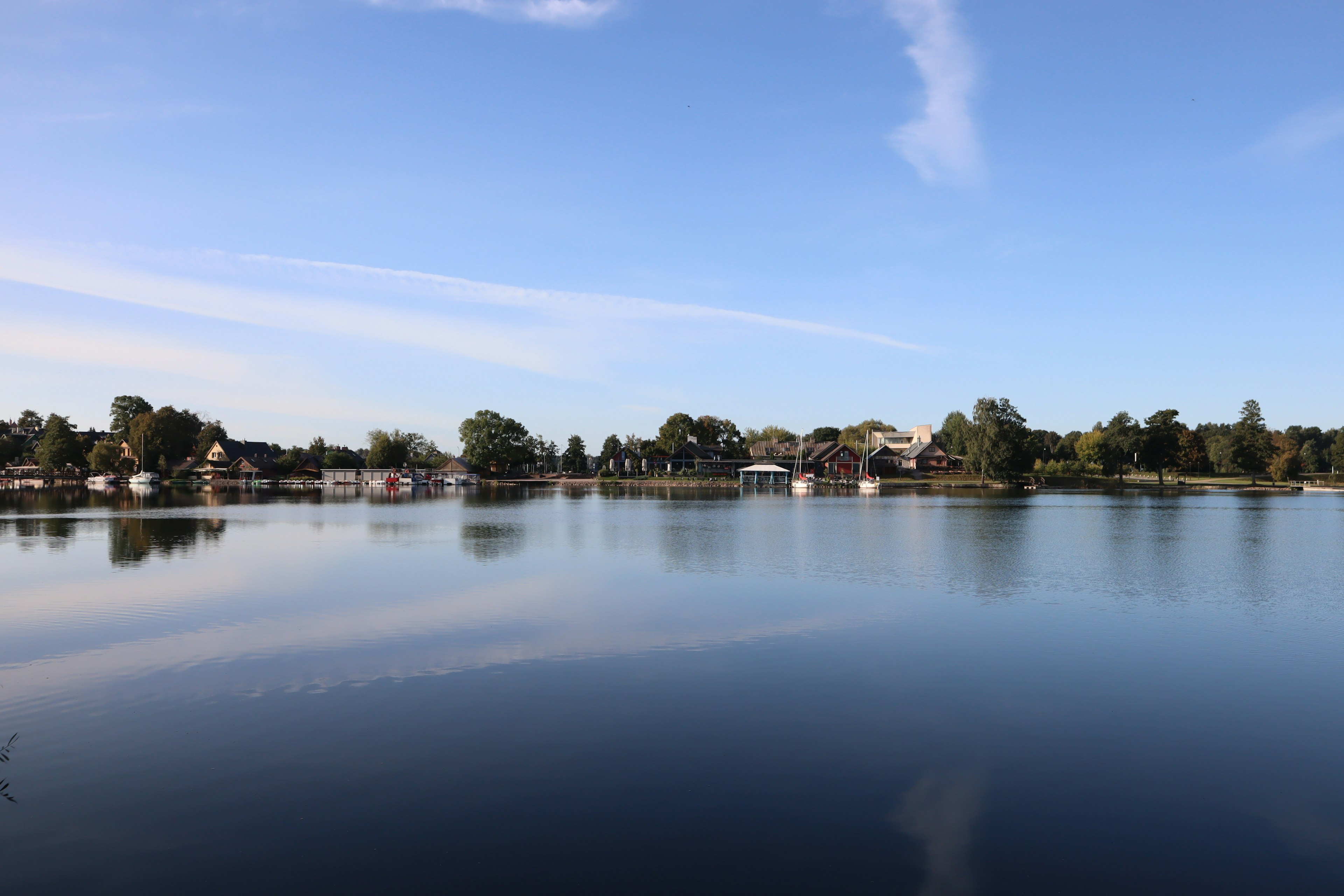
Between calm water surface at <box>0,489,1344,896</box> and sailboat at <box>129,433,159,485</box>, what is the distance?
10571 centimetres

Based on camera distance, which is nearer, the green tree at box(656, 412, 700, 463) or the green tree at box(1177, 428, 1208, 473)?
the green tree at box(1177, 428, 1208, 473)

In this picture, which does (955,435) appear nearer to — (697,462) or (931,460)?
(931,460)

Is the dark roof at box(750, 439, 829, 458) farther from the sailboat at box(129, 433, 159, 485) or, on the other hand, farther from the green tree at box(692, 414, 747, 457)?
the sailboat at box(129, 433, 159, 485)

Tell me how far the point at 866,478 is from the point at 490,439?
216 feet

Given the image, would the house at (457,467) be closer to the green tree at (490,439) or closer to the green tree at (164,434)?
the green tree at (490,439)

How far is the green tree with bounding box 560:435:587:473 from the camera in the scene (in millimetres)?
167875

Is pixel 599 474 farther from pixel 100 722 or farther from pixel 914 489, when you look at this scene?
pixel 100 722

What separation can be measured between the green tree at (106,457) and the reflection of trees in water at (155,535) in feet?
327

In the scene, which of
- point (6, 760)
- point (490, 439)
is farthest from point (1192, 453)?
point (6, 760)

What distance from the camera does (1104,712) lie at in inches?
473

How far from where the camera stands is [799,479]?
A: 5002 inches

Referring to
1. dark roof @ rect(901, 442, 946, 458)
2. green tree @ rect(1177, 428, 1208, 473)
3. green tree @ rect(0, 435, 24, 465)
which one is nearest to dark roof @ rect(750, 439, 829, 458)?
dark roof @ rect(901, 442, 946, 458)

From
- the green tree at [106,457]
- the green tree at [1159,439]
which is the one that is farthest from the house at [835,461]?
the green tree at [106,457]

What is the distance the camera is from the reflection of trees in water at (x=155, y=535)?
3062cm
